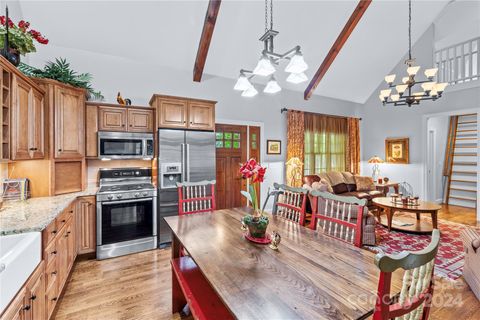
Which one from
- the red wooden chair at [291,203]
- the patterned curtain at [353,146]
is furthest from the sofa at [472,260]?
the patterned curtain at [353,146]

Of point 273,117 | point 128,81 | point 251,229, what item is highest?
point 128,81

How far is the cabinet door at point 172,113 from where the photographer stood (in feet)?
11.4

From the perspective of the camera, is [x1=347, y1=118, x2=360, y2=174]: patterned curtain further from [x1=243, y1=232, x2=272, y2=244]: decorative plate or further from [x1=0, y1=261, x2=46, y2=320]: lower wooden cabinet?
[x1=0, y1=261, x2=46, y2=320]: lower wooden cabinet

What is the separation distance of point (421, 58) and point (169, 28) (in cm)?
610

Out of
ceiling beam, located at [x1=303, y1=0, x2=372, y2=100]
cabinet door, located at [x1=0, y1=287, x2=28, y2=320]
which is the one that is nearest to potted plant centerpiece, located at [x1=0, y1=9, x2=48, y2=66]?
cabinet door, located at [x1=0, y1=287, x2=28, y2=320]

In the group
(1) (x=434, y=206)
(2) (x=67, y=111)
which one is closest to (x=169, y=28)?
(2) (x=67, y=111)

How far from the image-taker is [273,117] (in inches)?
219

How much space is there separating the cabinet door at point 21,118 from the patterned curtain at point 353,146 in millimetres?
7105

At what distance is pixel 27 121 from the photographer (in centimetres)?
222

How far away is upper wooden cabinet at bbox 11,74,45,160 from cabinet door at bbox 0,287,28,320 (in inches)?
46.5

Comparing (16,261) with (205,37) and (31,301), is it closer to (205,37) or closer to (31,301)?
(31,301)

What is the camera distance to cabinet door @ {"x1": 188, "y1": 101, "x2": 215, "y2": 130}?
145 inches

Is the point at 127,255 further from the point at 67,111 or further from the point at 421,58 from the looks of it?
the point at 421,58

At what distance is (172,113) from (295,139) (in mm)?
3312
